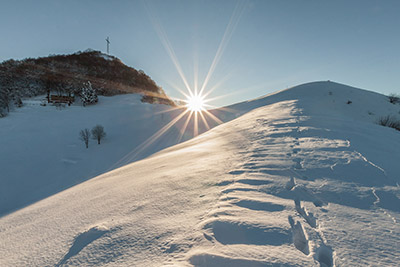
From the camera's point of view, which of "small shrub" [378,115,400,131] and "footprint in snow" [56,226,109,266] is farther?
"small shrub" [378,115,400,131]

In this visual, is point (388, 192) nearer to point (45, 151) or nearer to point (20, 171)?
point (20, 171)

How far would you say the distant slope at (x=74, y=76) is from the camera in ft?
83.9

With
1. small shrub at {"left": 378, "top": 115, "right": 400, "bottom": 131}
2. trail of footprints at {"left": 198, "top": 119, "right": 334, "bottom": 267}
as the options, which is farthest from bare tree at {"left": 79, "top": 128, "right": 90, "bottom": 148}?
small shrub at {"left": 378, "top": 115, "right": 400, "bottom": 131}

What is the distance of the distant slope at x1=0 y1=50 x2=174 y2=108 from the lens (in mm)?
25578

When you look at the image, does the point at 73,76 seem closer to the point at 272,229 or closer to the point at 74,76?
the point at 74,76

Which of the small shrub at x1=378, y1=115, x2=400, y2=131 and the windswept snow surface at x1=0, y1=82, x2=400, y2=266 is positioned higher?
the small shrub at x1=378, y1=115, x2=400, y2=131

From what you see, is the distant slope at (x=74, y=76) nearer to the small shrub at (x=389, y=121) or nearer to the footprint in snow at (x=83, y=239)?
the footprint in snow at (x=83, y=239)

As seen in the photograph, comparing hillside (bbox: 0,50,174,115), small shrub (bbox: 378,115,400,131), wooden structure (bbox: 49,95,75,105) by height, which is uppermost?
hillside (bbox: 0,50,174,115)

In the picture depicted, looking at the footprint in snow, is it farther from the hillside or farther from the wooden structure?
the hillside

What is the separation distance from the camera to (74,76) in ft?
103

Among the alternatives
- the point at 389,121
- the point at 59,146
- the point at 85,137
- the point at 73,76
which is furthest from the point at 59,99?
the point at 389,121

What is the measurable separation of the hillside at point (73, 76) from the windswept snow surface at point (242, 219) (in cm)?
2773

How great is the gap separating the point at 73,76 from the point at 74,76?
6.8 inches

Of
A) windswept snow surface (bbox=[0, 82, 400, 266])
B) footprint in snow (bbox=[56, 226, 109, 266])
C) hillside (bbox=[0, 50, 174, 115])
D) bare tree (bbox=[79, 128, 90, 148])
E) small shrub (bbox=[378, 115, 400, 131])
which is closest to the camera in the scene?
windswept snow surface (bbox=[0, 82, 400, 266])
